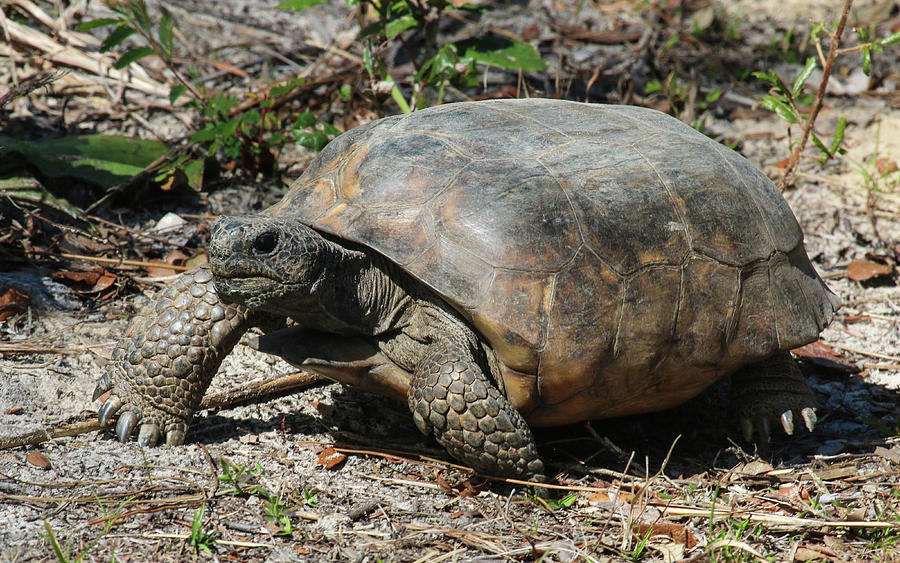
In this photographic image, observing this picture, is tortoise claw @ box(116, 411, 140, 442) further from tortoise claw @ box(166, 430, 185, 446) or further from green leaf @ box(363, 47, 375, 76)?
green leaf @ box(363, 47, 375, 76)

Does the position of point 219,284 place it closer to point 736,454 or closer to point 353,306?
point 353,306

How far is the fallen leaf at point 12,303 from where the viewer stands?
387 centimetres

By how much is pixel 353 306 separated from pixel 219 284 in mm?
533

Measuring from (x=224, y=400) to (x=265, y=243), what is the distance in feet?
3.36

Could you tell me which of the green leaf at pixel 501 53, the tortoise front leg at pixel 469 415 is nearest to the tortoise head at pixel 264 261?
the tortoise front leg at pixel 469 415

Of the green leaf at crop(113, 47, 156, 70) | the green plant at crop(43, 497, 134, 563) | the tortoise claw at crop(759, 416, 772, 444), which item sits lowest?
the tortoise claw at crop(759, 416, 772, 444)

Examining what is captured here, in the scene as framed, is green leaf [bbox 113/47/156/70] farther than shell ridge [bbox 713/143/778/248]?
Yes

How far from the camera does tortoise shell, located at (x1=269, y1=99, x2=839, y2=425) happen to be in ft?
9.56

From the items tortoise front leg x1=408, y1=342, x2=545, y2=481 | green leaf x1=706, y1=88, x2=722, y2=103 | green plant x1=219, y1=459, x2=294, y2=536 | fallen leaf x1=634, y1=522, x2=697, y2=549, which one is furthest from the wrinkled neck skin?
green leaf x1=706, y1=88, x2=722, y2=103

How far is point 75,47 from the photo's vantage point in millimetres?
6367

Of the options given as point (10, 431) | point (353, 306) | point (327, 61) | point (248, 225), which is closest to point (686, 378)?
point (353, 306)

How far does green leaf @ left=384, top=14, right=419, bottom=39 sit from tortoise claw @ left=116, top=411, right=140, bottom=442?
3144mm

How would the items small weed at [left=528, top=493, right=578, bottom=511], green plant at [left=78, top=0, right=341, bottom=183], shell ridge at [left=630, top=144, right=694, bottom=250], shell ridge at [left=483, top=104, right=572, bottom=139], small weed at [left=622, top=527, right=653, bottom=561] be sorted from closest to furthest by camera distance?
small weed at [left=622, top=527, right=653, bottom=561]
small weed at [left=528, top=493, right=578, bottom=511]
shell ridge at [left=630, top=144, right=694, bottom=250]
shell ridge at [left=483, top=104, right=572, bottom=139]
green plant at [left=78, top=0, right=341, bottom=183]

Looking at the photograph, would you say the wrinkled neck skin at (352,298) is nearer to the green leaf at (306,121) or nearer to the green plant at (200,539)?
the green plant at (200,539)
